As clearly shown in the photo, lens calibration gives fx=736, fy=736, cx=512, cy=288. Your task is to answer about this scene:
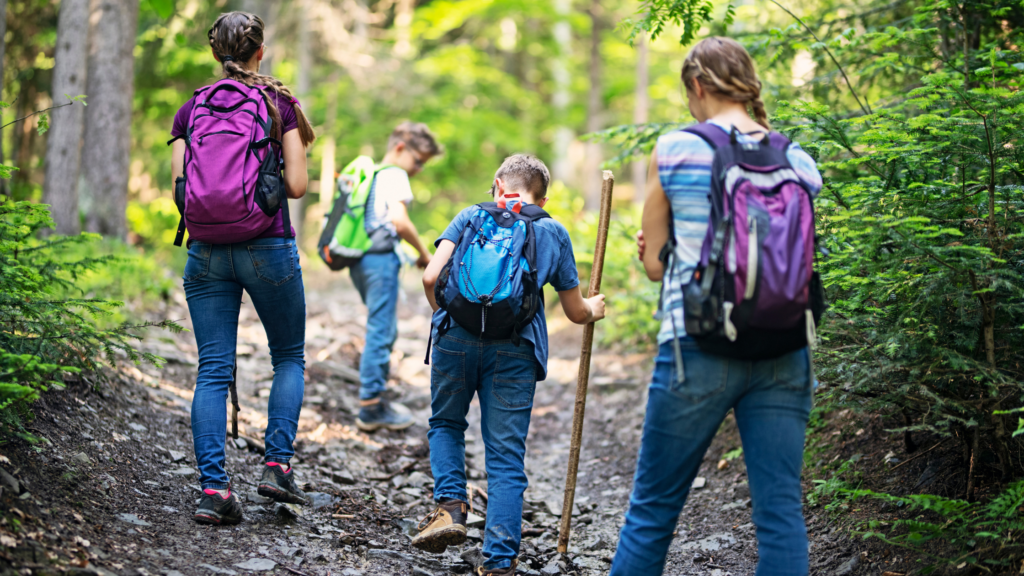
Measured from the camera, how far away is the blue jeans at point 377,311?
19.7 feet

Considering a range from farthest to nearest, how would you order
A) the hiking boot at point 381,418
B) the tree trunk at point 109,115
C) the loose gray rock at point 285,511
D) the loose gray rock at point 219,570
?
the tree trunk at point 109,115
the hiking boot at point 381,418
the loose gray rock at point 285,511
the loose gray rock at point 219,570

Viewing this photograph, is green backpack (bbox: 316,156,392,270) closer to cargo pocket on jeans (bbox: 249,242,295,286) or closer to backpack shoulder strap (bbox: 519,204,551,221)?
cargo pocket on jeans (bbox: 249,242,295,286)

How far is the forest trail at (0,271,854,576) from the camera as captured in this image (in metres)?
3.24

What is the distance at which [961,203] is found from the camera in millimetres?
3447

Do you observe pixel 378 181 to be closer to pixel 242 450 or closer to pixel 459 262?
pixel 242 450

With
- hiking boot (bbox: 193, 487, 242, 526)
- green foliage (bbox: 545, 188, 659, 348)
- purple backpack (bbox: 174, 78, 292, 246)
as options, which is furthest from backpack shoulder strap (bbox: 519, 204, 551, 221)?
green foliage (bbox: 545, 188, 659, 348)

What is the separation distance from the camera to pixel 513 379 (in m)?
3.57

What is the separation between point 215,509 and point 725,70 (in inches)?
120

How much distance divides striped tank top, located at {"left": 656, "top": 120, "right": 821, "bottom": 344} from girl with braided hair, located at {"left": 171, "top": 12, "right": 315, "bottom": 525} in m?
2.07

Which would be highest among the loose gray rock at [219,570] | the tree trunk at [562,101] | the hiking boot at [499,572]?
the tree trunk at [562,101]

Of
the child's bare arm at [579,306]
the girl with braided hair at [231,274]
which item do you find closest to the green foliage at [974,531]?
the child's bare arm at [579,306]

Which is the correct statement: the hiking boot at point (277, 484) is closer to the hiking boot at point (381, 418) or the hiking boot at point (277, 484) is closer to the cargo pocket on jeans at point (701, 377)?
the hiking boot at point (381, 418)

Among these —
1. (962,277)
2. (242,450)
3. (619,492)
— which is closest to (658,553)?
(962,277)

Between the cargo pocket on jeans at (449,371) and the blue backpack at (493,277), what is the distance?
0.18m
